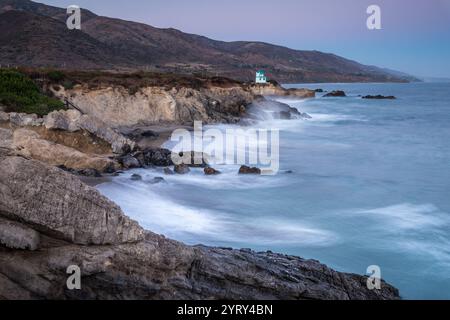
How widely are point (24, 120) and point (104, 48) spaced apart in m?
83.7

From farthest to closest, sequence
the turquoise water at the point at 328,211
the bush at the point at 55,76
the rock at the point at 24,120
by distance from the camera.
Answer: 1. the bush at the point at 55,76
2. the rock at the point at 24,120
3. the turquoise water at the point at 328,211

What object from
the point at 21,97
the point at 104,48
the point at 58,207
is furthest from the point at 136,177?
the point at 104,48

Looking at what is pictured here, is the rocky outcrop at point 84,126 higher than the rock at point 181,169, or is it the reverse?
the rocky outcrop at point 84,126

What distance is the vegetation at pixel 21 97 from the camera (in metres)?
19.1

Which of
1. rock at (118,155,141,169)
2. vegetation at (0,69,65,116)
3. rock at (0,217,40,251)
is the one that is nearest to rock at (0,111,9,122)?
vegetation at (0,69,65,116)

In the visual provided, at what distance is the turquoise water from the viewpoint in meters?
11.0

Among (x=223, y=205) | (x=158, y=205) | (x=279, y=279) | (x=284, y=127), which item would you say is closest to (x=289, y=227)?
(x=223, y=205)

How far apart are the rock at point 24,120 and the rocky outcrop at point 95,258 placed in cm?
1254

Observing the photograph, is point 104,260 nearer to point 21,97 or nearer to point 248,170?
point 248,170

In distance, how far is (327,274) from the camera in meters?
7.30

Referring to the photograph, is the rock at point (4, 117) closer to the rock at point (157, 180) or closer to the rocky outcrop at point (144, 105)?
the rock at point (157, 180)

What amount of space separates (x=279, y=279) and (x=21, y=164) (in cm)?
395

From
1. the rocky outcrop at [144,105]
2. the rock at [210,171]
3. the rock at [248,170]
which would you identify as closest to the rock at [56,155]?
the rock at [210,171]

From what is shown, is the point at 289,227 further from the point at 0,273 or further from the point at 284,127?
the point at 284,127
